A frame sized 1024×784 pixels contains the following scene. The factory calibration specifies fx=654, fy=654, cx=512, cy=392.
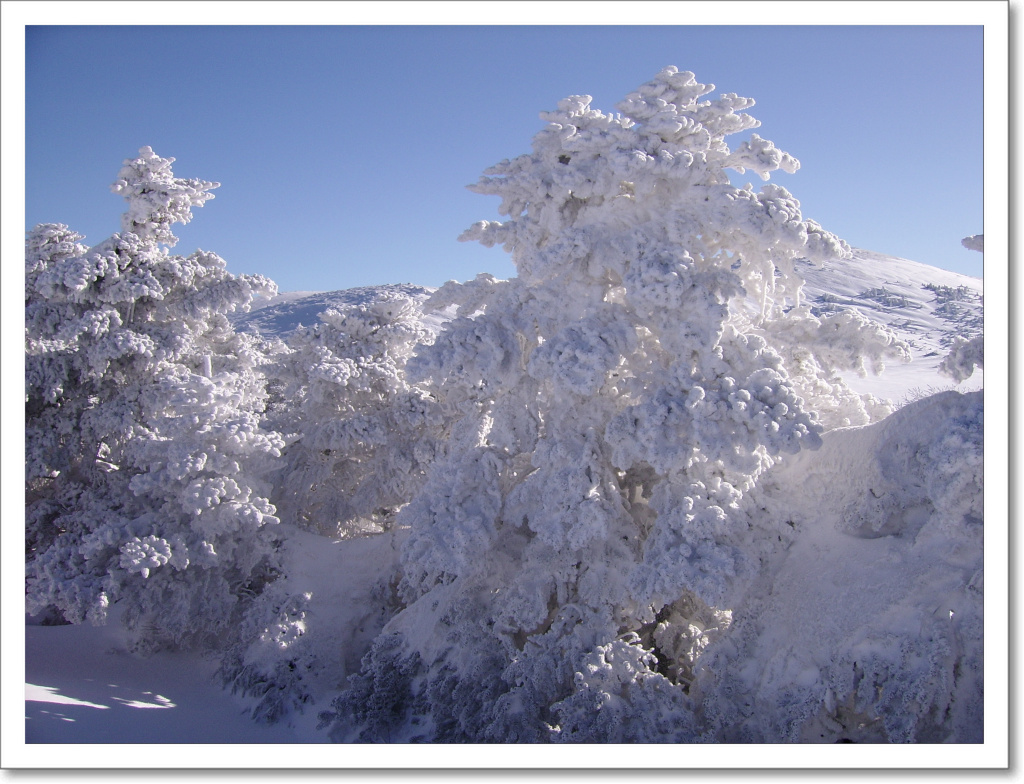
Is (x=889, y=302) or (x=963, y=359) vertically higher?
(x=889, y=302)

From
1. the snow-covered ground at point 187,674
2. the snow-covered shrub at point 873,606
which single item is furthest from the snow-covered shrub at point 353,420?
the snow-covered shrub at point 873,606

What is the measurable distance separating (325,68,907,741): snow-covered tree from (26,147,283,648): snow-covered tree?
A: 364cm

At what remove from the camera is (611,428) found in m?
10.1

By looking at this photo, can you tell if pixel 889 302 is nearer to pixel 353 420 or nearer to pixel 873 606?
pixel 353 420

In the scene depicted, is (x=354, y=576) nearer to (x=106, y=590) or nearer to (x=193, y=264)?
(x=106, y=590)

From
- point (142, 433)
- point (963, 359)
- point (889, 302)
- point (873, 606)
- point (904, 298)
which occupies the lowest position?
point (873, 606)

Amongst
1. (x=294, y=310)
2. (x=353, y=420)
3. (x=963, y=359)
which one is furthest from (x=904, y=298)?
(x=294, y=310)

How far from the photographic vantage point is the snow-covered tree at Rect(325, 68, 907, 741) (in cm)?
897

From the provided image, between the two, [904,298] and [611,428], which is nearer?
[611,428]

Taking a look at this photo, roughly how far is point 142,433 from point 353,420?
4285mm

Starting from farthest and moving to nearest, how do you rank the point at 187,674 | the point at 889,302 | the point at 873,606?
the point at 889,302 → the point at 187,674 → the point at 873,606

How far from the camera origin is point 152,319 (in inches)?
545

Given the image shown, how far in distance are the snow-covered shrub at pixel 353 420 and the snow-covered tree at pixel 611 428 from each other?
4.01m
